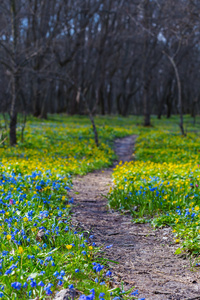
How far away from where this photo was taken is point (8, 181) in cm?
578

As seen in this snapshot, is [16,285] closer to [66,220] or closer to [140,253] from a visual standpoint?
[140,253]

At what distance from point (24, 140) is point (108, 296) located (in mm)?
10321

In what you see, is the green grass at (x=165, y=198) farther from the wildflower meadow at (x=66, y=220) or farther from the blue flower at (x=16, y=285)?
the blue flower at (x=16, y=285)

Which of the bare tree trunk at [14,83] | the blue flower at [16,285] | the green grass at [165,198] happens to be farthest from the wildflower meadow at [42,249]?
the bare tree trunk at [14,83]

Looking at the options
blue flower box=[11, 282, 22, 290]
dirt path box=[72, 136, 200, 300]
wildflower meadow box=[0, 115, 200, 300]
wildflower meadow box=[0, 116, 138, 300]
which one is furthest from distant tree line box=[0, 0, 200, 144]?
blue flower box=[11, 282, 22, 290]

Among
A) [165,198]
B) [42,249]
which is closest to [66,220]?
[42,249]

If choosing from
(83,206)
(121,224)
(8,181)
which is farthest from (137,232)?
(8,181)

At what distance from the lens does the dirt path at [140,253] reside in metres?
3.07

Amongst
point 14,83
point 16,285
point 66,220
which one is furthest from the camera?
point 14,83

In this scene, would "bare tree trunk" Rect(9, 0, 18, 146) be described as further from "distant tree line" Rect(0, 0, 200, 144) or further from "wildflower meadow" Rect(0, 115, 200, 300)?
"wildflower meadow" Rect(0, 115, 200, 300)

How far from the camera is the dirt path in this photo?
3068 mm

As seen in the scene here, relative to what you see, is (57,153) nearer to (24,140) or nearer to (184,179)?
(24,140)

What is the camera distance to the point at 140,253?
3.90 m

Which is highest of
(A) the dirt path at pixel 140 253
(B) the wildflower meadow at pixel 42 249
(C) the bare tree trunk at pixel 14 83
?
(C) the bare tree trunk at pixel 14 83
